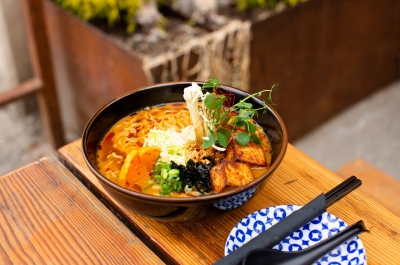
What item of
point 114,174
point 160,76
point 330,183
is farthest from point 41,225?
point 160,76

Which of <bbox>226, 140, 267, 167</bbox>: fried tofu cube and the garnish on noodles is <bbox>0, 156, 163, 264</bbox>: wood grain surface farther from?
<bbox>226, 140, 267, 167</bbox>: fried tofu cube

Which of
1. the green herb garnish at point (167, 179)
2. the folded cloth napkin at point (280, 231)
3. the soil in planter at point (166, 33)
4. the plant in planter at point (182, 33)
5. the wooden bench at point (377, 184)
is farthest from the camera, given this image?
the soil in planter at point (166, 33)

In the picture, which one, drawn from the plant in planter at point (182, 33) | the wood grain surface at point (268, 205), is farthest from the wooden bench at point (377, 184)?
the plant in planter at point (182, 33)

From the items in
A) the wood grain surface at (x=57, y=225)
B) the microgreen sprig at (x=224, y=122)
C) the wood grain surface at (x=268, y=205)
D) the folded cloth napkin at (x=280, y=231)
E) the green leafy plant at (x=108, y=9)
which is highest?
the microgreen sprig at (x=224, y=122)

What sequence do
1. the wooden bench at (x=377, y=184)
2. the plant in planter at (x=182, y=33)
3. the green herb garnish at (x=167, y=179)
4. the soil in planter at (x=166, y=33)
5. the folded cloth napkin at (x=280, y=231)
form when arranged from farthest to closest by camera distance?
the soil in planter at (x=166, y=33) → the plant in planter at (x=182, y=33) → the wooden bench at (x=377, y=184) → the green herb garnish at (x=167, y=179) → the folded cloth napkin at (x=280, y=231)

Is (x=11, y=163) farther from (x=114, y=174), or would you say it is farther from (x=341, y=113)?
(x=341, y=113)

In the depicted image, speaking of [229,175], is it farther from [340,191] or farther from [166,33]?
[166,33]

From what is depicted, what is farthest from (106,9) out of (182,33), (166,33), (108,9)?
(182,33)

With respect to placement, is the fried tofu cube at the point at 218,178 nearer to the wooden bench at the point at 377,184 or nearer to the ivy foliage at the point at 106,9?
the wooden bench at the point at 377,184
